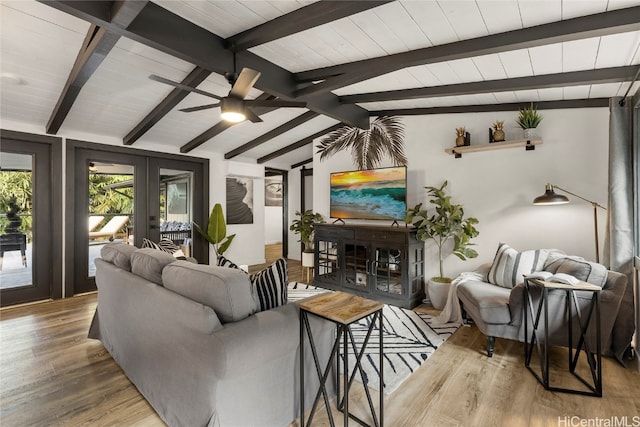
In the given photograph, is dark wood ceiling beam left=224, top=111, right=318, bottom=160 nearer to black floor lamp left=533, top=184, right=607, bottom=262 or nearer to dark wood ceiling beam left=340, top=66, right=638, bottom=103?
dark wood ceiling beam left=340, top=66, right=638, bottom=103

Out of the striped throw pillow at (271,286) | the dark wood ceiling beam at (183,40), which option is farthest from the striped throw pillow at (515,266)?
the dark wood ceiling beam at (183,40)

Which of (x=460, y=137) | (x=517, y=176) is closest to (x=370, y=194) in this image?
(x=460, y=137)

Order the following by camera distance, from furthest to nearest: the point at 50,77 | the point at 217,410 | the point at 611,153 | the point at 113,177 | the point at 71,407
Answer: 1. the point at 113,177
2. the point at 50,77
3. the point at 611,153
4. the point at 71,407
5. the point at 217,410

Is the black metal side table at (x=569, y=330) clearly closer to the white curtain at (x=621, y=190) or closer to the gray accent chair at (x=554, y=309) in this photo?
the gray accent chair at (x=554, y=309)

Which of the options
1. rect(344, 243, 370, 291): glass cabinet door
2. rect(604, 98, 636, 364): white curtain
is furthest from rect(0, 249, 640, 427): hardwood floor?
rect(344, 243, 370, 291): glass cabinet door

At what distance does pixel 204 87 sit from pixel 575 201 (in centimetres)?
425

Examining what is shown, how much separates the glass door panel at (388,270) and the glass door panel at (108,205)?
381 cm

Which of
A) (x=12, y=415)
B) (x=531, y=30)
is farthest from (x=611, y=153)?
(x=12, y=415)

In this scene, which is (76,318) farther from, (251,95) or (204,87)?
(251,95)

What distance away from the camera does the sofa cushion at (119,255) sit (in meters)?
2.38

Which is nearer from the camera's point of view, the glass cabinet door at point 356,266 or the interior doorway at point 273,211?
the glass cabinet door at point 356,266

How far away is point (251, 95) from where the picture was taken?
380 centimetres

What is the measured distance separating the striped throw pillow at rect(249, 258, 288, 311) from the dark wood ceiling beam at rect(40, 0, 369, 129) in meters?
1.79

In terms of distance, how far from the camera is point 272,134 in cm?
511
